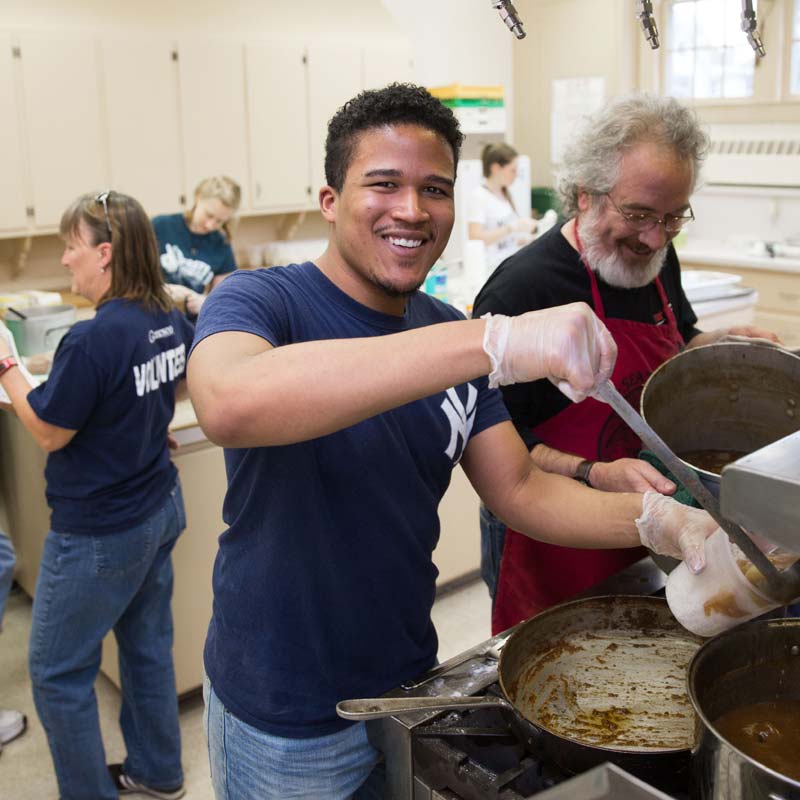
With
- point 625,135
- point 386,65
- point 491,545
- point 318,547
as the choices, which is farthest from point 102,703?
point 386,65

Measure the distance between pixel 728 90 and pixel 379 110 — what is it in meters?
5.93

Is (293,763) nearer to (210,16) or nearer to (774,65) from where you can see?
(210,16)

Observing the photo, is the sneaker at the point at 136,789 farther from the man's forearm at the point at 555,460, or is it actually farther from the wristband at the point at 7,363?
the man's forearm at the point at 555,460

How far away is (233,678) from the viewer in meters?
1.28

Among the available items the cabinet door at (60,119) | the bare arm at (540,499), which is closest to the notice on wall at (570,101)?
the cabinet door at (60,119)

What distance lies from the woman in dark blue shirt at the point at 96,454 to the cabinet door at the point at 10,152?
284 centimetres

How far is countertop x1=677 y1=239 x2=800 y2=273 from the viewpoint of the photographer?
5.74 metres

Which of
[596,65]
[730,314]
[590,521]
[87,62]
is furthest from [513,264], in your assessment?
[596,65]

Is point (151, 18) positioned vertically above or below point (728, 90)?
above

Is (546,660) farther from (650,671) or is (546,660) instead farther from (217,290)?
(217,290)

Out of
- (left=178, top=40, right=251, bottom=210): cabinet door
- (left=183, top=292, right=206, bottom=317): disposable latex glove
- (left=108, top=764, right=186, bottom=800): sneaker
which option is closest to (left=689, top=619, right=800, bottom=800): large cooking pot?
(left=108, top=764, right=186, bottom=800): sneaker

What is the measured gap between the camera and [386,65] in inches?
245

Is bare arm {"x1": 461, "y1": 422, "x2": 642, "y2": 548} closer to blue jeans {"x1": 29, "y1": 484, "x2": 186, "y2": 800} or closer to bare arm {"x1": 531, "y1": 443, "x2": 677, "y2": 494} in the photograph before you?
bare arm {"x1": 531, "y1": 443, "x2": 677, "y2": 494}

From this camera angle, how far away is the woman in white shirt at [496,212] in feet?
18.1
